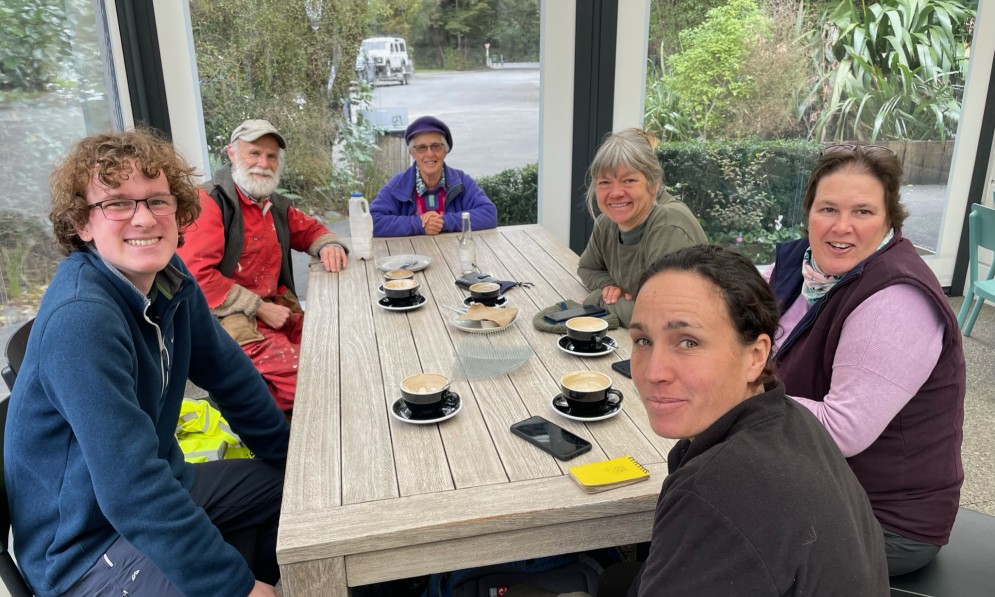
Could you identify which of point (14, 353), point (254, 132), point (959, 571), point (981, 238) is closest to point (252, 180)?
point (254, 132)

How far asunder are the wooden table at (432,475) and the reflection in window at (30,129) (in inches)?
37.0

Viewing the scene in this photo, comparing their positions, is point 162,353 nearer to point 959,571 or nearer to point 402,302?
point 402,302

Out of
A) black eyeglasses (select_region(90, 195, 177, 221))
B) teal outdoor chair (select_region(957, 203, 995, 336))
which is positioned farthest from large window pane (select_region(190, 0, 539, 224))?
black eyeglasses (select_region(90, 195, 177, 221))

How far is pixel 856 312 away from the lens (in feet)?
4.64

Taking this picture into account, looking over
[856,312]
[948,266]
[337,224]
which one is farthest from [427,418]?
[948,266]

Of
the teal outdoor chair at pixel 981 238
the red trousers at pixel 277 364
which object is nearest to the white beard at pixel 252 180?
the red trousers at pixel 277 364

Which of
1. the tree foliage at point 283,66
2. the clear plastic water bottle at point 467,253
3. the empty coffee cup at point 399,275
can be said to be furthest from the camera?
the tree foliage at point 283,66

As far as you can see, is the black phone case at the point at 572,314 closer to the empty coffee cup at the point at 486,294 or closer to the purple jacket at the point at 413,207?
the empty coffee cup at the point at 486,294

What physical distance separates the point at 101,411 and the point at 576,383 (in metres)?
0.94

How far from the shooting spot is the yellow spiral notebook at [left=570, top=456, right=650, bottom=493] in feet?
4.18

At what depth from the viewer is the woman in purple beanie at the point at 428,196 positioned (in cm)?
326

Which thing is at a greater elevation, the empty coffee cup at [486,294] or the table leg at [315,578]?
the empty coffee cup at [486,294]

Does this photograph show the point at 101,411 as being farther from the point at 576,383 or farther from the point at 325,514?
the point at 576,383

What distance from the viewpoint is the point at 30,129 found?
2.23 meters
